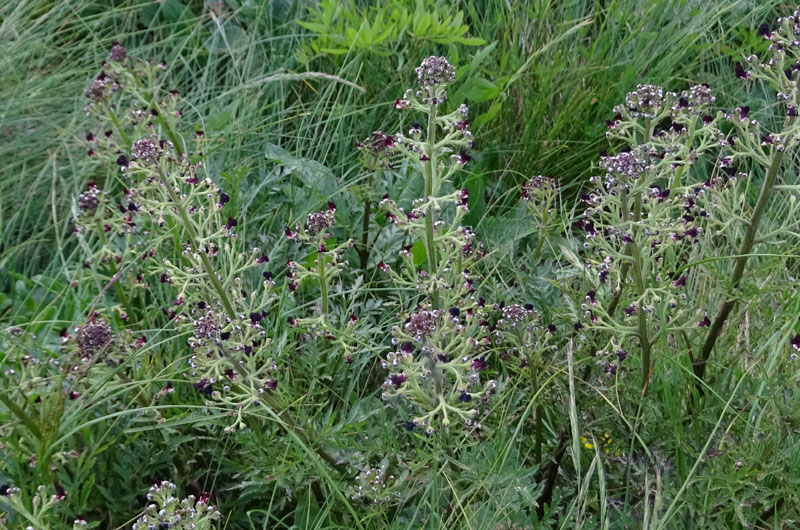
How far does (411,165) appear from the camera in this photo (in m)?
3.07

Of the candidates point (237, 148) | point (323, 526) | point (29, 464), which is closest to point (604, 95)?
point (237, 148)

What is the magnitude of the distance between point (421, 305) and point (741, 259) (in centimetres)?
75

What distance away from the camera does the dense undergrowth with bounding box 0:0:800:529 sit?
1877mm

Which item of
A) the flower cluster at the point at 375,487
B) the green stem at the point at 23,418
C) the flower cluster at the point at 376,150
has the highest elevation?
the flower cluster at the point at 376,150

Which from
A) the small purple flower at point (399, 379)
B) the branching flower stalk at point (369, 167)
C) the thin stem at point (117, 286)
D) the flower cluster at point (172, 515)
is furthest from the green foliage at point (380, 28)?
the flower cluster at point (172, 515)

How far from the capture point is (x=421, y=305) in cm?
193

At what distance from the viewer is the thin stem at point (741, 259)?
1.84m

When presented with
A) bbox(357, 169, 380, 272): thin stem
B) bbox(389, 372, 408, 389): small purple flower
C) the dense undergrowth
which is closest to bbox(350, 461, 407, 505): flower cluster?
the dense undergrowth

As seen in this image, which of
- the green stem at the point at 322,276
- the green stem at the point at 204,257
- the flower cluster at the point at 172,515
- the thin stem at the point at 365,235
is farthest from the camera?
the thin stem at the point at 365,235

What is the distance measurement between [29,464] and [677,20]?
119 inches

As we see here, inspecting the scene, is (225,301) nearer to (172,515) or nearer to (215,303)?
(215,303)

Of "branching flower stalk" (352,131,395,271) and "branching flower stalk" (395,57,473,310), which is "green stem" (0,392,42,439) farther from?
"branching flower stalk" (352,131,395,271)

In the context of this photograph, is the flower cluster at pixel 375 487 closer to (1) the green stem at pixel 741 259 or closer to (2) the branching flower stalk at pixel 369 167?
(1) the green stem at pixel 741 259

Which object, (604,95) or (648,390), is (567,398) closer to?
(648,390)
